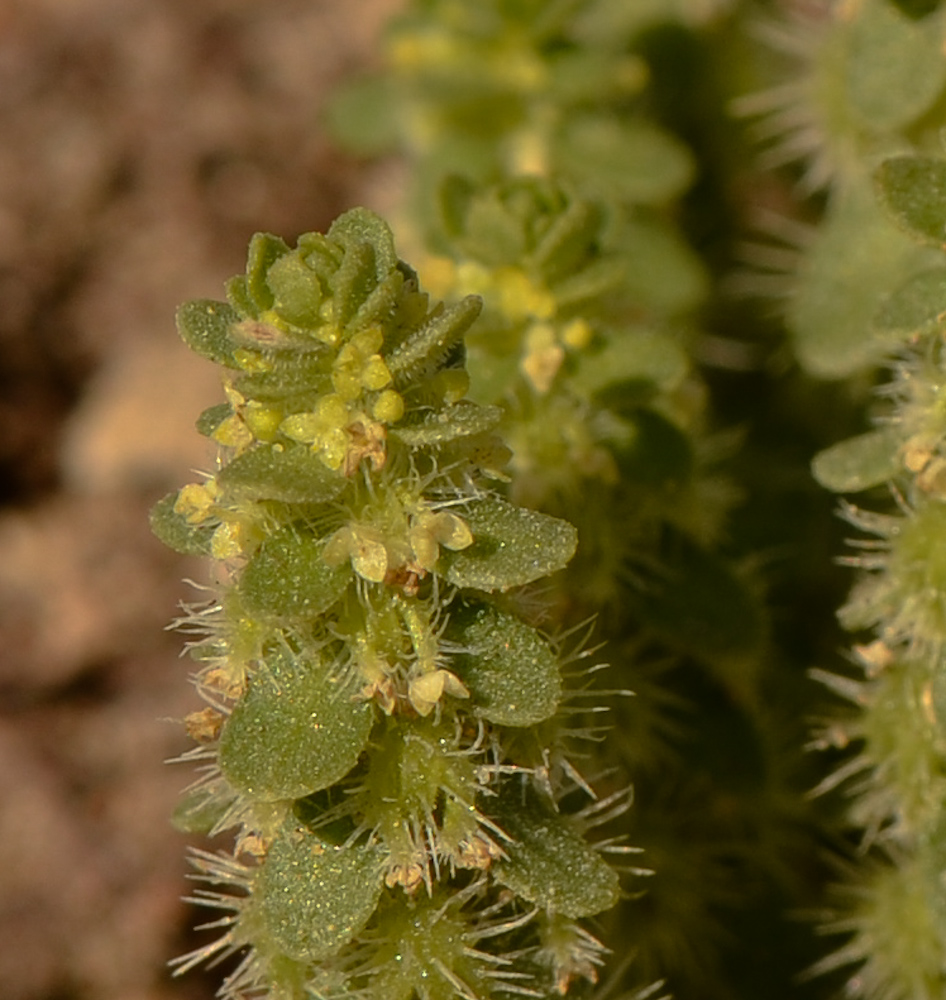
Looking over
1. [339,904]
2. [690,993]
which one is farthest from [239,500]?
[690,993]

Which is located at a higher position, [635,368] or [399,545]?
[399,545]

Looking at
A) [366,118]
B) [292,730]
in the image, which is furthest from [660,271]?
[292,730]

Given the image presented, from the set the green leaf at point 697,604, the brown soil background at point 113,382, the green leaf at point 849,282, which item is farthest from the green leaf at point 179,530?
the brown soil background at point 113,382

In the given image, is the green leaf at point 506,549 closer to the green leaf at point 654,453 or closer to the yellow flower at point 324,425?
the yellow flower at point 324,425

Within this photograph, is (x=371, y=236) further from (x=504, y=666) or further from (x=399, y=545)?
(x=504, y=666)

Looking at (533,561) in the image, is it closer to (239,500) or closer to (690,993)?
(239,500)
